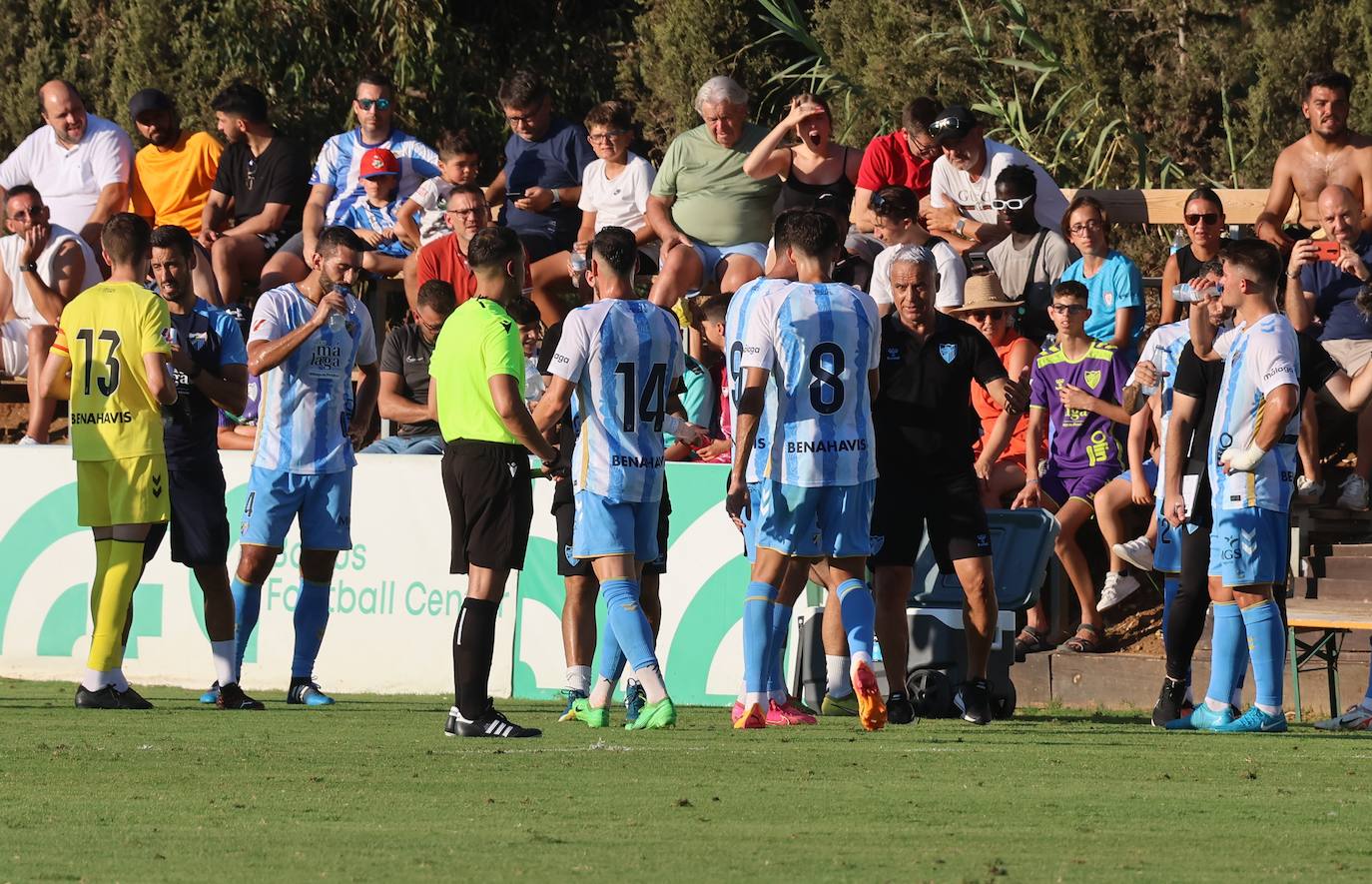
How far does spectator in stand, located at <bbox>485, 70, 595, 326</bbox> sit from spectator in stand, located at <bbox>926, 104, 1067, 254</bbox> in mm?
2693

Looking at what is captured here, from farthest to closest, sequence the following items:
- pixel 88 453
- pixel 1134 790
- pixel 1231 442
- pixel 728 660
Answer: pixel 728 660, pixel 88 453, pixel 1231 442, pixel 1134 790

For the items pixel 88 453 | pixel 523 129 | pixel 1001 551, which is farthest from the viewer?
pixel 523 129

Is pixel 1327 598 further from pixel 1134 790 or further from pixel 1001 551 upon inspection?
pixel 1134 790

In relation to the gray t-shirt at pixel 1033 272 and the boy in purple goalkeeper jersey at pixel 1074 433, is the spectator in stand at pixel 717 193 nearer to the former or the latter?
the gray t-shirt at pixel 1033 272

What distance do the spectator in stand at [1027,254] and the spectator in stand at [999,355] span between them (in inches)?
27.1

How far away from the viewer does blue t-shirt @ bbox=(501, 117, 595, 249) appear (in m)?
15.0

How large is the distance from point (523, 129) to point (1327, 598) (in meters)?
6.80

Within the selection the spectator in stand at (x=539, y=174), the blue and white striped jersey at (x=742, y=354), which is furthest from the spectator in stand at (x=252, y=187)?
the blue and white striped jersey at (x=742, y=354)

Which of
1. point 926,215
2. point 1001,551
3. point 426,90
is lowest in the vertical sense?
point 1001,551

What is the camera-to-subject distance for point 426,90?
73.8 feet

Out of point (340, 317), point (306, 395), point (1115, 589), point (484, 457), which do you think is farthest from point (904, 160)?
point (484, 457)

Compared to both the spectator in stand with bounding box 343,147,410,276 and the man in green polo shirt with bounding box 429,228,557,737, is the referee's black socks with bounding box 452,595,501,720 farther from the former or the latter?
the spectator in stand with bounding box 343,147,410,276

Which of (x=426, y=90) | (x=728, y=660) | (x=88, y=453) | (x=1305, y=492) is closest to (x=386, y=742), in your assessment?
(x=88, y=453)

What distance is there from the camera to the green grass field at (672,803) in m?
5.29
